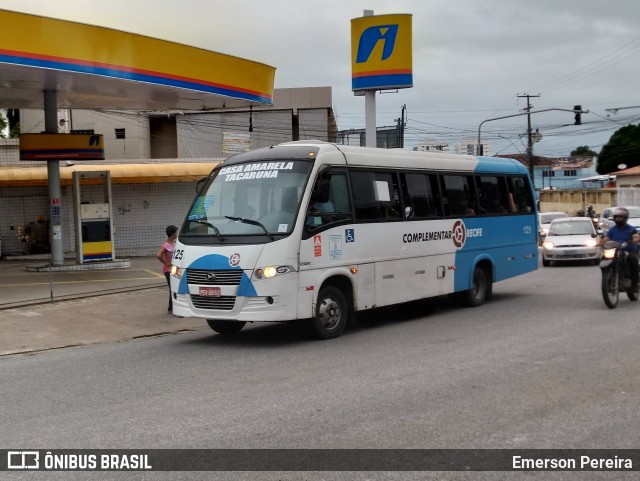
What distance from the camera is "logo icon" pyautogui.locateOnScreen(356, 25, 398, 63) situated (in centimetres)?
2041

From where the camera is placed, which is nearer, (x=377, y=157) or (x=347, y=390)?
(x=347, y=390)

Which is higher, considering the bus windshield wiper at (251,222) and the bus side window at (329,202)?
the bus side window at (329,202)

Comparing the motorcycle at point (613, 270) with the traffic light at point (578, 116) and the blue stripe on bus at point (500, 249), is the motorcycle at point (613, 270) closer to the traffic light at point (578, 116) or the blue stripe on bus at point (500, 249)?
the blue stripe on bus at point (500, 249)

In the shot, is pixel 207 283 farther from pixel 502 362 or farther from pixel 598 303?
pixel 598 303

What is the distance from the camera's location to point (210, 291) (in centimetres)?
966

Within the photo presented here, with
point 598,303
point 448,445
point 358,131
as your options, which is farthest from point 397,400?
point 358,131

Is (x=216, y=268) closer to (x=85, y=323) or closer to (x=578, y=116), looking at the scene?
(x=85, y=323)

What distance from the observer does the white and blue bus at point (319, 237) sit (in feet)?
31.2

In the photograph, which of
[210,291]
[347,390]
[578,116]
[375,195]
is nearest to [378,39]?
[375,195]

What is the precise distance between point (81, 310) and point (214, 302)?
5231mm

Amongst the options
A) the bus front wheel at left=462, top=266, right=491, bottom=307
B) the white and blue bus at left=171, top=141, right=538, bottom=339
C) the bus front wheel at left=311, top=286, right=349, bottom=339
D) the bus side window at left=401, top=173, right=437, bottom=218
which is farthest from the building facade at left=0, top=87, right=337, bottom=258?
the bus front wheel at left=311, top=286, right=349, bottom=339

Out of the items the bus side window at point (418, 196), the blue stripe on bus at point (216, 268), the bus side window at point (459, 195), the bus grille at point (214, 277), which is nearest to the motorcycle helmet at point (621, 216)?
the bus side window at point (459, 195)

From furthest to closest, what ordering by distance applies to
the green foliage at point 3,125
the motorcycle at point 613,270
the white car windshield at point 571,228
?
the green foliage at point 3,125 < the white car windshield at point 571,228 < the motorcycle at point 613,270

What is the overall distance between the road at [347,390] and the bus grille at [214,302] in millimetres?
597
